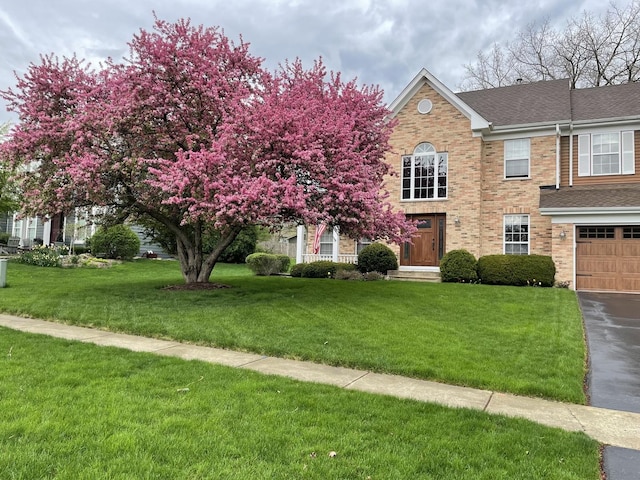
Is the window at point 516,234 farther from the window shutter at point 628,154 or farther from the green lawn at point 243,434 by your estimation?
the green lawn at point 243,434

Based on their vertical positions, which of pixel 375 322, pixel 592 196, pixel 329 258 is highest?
pixel 592 196

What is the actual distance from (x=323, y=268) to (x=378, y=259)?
87.8 inches

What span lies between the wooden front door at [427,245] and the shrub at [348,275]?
2.21 metres

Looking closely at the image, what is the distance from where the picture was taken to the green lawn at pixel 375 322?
5.85 meters

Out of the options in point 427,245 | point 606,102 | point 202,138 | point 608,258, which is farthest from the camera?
point 427,245

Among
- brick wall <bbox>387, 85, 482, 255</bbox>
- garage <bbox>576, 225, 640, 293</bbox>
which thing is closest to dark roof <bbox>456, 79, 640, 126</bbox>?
brick wall <bbox>387, 85, 482, 255</bbox>

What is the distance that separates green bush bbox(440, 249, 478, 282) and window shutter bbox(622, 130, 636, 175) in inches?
247

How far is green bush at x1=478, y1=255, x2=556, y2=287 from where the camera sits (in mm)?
15016

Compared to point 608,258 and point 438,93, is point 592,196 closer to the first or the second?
point 608,258

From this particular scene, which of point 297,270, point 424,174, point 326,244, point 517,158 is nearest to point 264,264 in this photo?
point 297,270

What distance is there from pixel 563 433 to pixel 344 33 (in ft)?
52.0

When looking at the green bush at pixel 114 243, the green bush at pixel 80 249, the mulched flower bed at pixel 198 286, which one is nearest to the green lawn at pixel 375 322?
the mulched flower bed at pixel 198 286

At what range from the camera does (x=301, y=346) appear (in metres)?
6.66

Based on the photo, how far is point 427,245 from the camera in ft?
59.3
